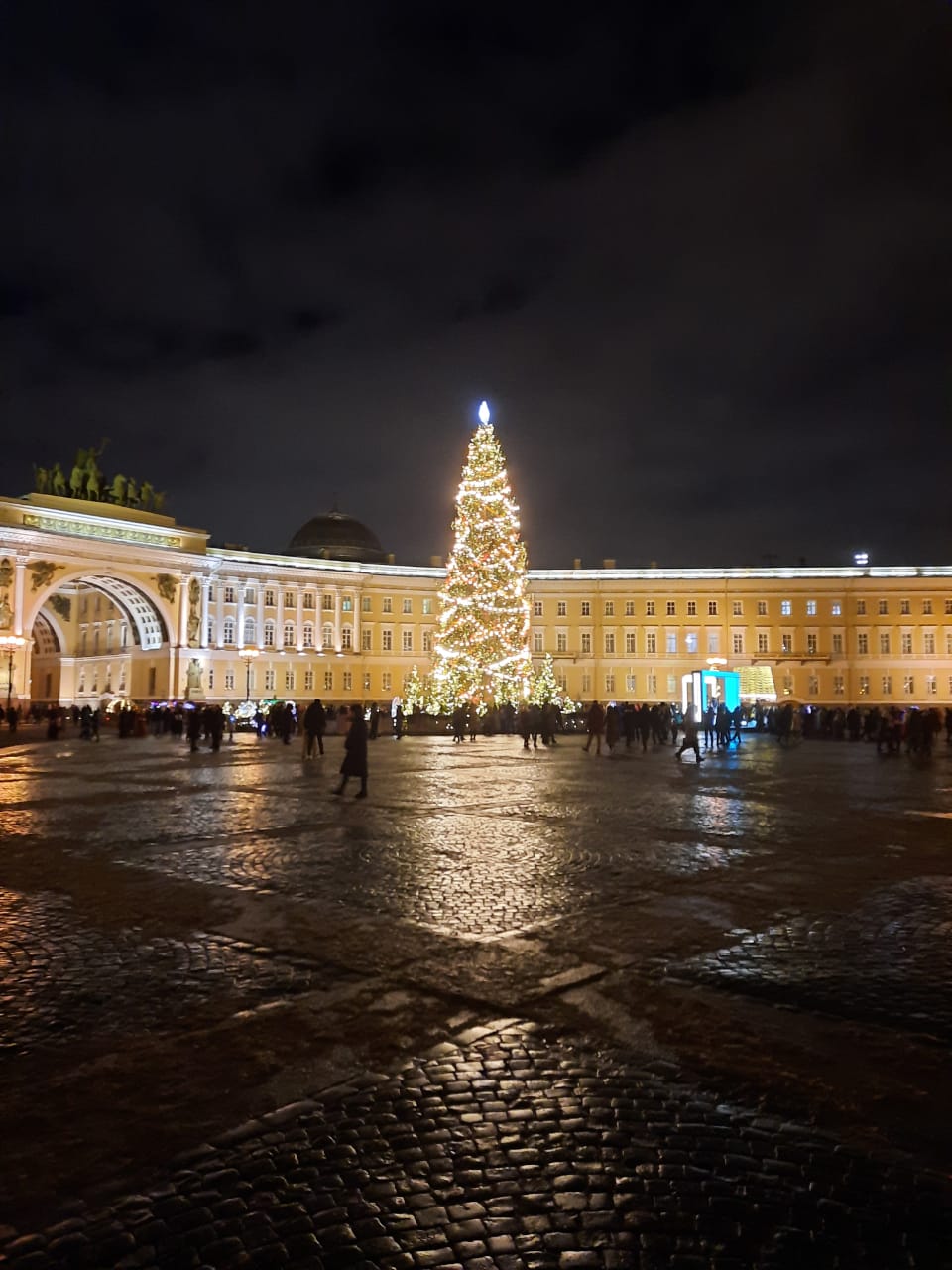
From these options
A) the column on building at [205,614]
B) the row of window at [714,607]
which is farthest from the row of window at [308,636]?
the row of window at [714,607]

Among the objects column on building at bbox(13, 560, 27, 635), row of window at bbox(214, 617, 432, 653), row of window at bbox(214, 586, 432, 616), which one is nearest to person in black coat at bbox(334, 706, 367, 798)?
column on building at bbox(13, 560, 27, 635)

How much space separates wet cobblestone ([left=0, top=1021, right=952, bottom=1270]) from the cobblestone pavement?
0.03 feet

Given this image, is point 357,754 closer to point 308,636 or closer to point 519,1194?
point 519,1194

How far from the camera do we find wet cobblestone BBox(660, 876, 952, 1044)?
4.30 metres

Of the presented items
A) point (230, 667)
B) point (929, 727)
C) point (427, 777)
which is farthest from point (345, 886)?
point (230, 667)

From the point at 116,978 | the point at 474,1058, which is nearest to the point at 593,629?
the point at 116,978

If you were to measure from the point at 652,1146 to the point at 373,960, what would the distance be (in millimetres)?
2339

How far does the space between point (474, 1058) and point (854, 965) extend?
7.76 ft

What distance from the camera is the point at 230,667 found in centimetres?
7175

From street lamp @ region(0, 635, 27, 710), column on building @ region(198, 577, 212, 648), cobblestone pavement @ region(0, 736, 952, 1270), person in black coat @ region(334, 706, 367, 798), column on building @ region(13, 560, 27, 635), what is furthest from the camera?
column on building @ region(198, 577, 212, 648)

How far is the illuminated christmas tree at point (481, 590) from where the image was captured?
119 feet

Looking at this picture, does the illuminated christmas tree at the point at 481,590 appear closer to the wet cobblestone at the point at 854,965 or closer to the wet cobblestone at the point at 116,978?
the wet cobblestone at the point at 854,965

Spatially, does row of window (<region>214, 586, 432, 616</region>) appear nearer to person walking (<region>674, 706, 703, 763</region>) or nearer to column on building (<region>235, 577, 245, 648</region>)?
column on building (<region>235, 577, 245, 648</region>)

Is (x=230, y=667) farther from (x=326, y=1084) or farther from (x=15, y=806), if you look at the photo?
(x=326, y=1084)
